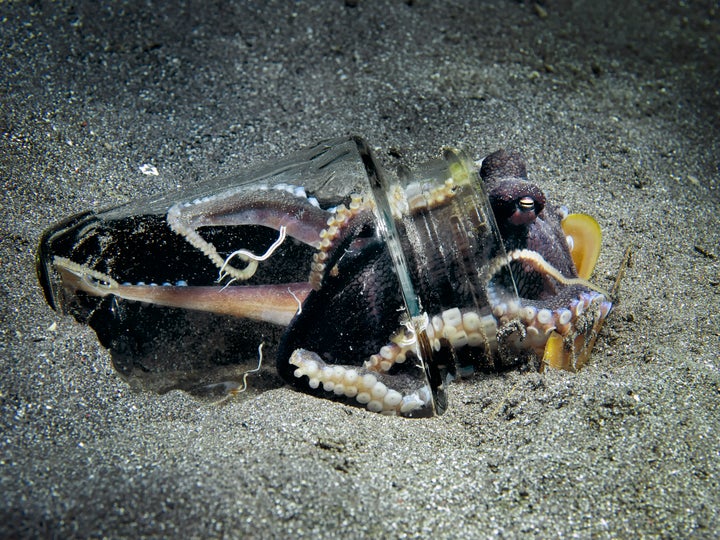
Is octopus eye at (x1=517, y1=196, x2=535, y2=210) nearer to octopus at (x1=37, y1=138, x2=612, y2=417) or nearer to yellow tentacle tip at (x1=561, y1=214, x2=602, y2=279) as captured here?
octopus at (x1=37, y1=138, x2=612, y2=417)

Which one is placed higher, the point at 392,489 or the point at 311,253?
the point at 311,253

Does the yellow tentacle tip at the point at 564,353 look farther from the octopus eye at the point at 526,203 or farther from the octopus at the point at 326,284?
the octopus eye at the point at 526,203

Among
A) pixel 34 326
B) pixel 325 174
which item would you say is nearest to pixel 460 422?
pixel 325 174

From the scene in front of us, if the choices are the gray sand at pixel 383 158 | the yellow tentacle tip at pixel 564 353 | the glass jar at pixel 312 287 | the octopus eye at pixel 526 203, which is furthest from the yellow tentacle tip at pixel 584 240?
the glass jar at pixel 312 287

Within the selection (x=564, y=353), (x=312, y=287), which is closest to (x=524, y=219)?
(x=564, y=353)

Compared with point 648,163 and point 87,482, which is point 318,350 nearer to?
point 87,482

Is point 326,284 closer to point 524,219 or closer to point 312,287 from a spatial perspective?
point 312,287
